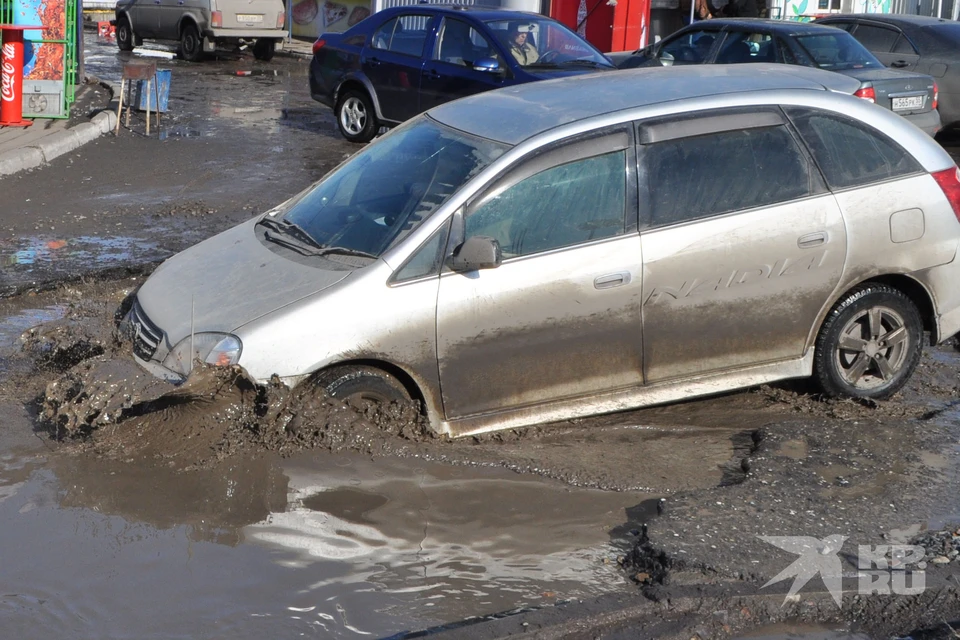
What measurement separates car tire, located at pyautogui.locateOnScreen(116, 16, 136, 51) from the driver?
16140mm

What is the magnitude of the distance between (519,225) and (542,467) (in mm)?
1119

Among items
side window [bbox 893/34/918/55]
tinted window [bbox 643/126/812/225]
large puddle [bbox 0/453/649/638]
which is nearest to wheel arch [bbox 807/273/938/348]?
tinted window [bbox 643/126/812/225]

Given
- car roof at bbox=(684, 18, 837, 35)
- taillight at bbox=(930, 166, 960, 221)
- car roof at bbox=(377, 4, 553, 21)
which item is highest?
car roof at bbox=(684, 18, 837, 35)

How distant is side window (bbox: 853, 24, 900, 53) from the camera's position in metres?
15.3

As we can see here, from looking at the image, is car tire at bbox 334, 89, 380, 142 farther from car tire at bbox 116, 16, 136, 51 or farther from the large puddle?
car tire at bbox 116, 16, 136, 51

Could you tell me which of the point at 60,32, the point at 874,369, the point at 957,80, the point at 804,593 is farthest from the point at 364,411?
the point at 957,80

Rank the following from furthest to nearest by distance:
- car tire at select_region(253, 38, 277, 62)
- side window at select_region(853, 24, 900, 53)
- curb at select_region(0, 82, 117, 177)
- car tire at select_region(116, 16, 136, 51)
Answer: car tire at select_region(116, 16, 136, 51), car tire at select_region(253, 38, 277, 62), side window at select_region(853, 24, 900, 53), curb at select_region(0, 82, 117, 177)

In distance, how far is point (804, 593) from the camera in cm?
391

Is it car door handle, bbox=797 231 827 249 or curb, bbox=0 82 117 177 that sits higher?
car door handle, bbox=797 231 827 249

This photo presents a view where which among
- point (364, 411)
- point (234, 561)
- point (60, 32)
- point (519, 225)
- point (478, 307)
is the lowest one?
point (234, 561)

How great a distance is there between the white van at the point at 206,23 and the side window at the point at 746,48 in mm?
13548

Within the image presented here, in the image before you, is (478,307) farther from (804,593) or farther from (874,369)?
(874,369)

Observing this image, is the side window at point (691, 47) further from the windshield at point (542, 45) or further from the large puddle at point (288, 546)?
the large puddle at point (288, 546)

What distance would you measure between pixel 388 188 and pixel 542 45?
24.4 ft
